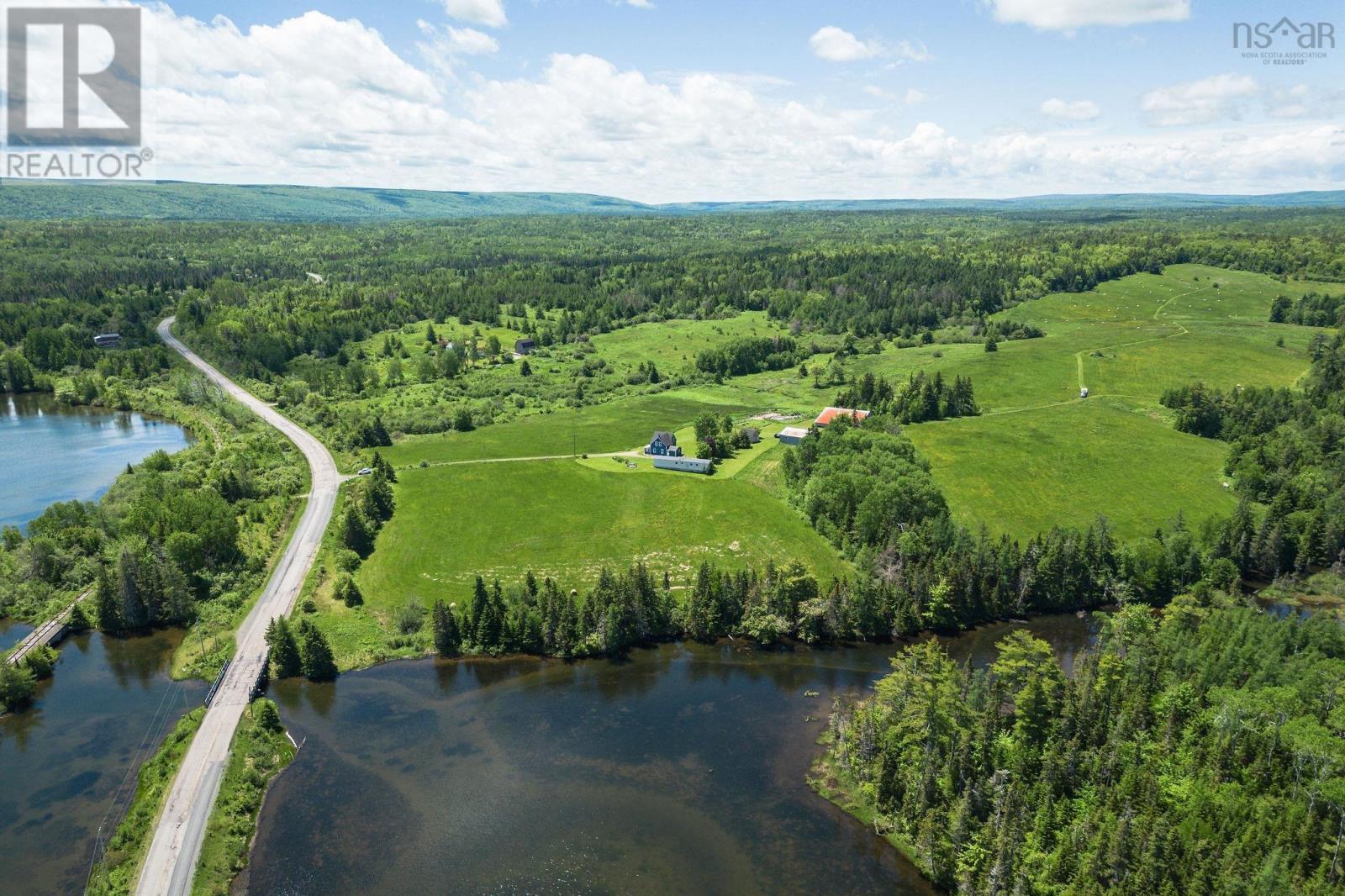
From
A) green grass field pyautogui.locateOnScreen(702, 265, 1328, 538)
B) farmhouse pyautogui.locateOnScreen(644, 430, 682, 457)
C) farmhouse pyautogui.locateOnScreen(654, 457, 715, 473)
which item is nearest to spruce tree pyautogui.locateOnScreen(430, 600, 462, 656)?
farmhouse pyautogui.locateOnScreen(654, 457, 715, 473)

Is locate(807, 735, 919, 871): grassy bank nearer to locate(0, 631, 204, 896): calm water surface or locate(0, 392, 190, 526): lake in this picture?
locate(0, 631, 204, 896): calm water surface

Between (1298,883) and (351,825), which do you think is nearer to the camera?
(1298,883)

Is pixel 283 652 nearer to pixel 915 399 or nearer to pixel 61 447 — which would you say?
pixel 61 447

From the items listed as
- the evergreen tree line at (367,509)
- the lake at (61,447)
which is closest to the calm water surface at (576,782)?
the evergreen tree line at (367,509)

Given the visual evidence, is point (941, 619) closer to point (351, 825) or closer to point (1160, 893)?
point (1160, 893)

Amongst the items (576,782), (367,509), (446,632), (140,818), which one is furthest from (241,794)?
(367,509)

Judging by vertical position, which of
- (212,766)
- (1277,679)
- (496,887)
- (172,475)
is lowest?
(496,887)

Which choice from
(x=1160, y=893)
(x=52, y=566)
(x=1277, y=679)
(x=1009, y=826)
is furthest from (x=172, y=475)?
(x=1277, y=679)
